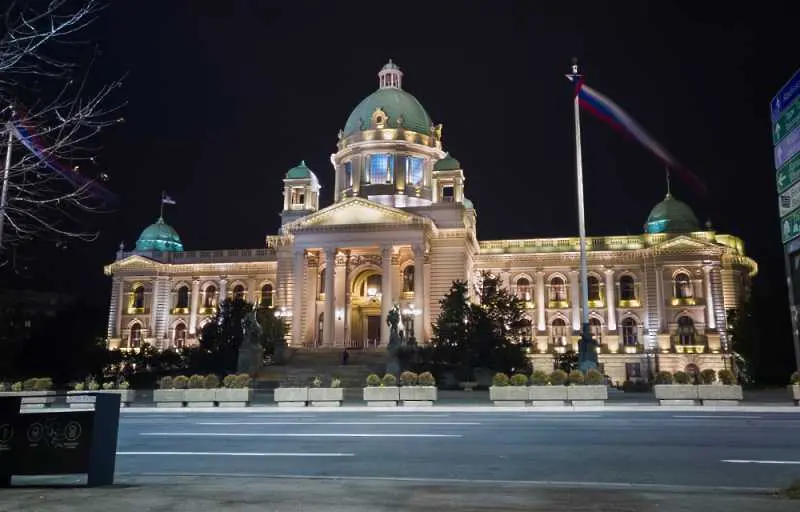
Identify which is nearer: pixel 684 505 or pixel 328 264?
pixel 684 505

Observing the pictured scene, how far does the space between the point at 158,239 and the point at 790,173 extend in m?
80.0

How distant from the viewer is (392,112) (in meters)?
75.6

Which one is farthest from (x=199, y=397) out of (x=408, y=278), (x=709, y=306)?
(x=709, y=306)

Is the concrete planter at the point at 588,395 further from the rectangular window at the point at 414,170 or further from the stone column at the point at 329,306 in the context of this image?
the rectangular window at the point at 414,170

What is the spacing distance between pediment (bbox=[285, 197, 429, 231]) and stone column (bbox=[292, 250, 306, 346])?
286cm

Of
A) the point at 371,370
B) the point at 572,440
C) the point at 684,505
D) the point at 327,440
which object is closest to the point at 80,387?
the point at 371,370

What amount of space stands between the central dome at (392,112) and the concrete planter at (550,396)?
50303 mm

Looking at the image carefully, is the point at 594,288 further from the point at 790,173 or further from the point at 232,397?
the point at 790,173

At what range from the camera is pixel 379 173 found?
7312cm

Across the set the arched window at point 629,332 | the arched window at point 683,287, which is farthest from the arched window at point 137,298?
the arched window at point 683,287

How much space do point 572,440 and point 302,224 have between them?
165 feet

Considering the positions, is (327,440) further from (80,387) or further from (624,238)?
(624,238)

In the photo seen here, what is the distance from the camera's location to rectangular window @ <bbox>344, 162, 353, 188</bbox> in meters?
75.1

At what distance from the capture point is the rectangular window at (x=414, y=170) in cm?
7344
